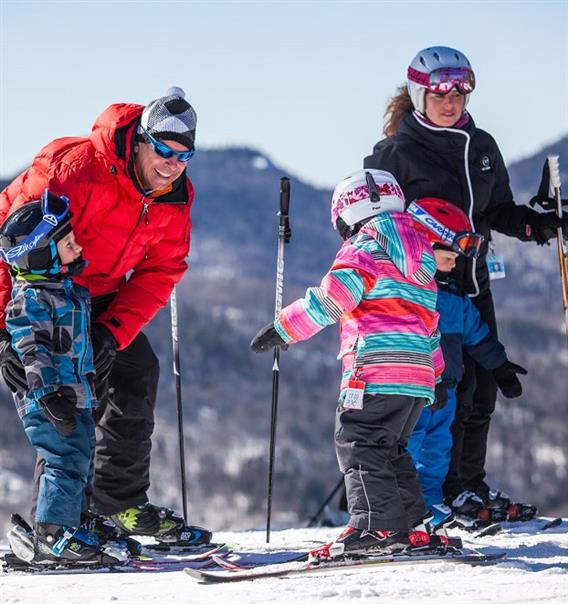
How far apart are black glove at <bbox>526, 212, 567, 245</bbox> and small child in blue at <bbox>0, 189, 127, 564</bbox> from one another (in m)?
2.79

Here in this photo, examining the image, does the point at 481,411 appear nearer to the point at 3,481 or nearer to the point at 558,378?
the point at 3,481

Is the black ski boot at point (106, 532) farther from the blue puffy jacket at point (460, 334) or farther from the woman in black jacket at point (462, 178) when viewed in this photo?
the woman in black jacket at point (462, 178)

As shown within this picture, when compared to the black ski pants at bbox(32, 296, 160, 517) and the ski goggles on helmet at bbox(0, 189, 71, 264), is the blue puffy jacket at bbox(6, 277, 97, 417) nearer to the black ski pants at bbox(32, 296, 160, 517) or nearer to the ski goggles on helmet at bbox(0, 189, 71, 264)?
the ski goggles on helmet at bbox(0, 189, 71, 264)

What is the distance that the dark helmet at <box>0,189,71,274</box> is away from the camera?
4.83 m

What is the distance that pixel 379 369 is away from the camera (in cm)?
482

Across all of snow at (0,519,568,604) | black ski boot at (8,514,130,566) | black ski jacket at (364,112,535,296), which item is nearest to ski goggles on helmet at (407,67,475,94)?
black ski jacket at (364,112,535,296)

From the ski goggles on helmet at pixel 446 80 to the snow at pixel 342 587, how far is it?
8.39 feet

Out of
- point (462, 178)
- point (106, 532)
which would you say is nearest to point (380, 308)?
point (462, 178)

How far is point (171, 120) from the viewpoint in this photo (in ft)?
16.8

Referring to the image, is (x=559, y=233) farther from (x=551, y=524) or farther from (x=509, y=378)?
(x=551, y=524)

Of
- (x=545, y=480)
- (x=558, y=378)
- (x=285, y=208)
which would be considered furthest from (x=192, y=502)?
(x=285, y=208)

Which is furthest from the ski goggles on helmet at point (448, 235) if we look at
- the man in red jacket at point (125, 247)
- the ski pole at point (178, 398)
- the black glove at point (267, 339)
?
the ski pole at point (178, 398)

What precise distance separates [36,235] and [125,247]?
0.64 m

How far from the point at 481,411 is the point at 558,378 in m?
183
